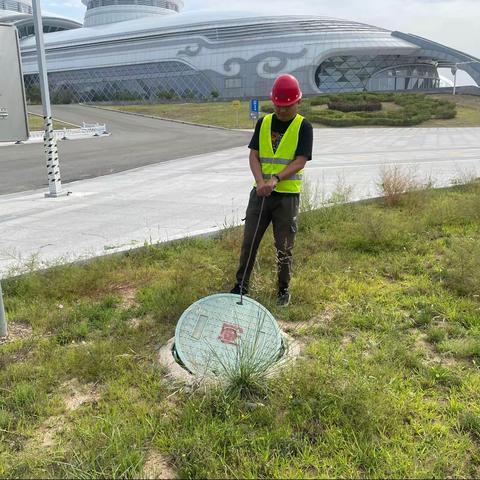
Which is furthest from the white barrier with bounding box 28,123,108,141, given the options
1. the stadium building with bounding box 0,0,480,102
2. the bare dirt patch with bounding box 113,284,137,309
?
the stadium building with bounding box 0,0,480,102

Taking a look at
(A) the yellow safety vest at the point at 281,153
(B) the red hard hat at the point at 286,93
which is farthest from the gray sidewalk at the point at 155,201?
(B) the red hard hat at the point at 286,93

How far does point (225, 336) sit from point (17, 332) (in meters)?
1.73

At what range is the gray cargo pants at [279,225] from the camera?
3.91m

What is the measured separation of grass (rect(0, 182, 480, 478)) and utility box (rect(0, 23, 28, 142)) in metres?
1.49

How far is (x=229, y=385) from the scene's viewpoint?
2.71 m

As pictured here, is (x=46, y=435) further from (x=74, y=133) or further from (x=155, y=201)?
(x=74, y=133)

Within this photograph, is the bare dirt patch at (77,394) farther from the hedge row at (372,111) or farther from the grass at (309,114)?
the hedge row at (372,111)

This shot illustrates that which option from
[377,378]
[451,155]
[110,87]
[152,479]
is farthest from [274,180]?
[110,87]

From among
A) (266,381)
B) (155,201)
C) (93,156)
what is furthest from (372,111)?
(266,381)

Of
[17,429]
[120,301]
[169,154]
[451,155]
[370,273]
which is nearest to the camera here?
[17,429]

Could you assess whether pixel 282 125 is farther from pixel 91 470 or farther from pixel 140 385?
pixel 91 470

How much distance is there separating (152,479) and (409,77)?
8565 cm

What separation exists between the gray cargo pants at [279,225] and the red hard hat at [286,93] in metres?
0.74

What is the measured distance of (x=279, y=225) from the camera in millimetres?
3984
